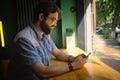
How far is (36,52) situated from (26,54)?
0.28ft

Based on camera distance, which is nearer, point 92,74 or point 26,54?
point 26,54

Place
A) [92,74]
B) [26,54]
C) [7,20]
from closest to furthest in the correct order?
[26,54] → [92,74] → [7,20]

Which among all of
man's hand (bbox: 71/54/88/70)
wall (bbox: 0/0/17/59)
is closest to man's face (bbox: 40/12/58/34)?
man's hand (bbox: 71/54/88/70)

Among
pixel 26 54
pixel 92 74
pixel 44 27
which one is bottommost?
pixel 92 74

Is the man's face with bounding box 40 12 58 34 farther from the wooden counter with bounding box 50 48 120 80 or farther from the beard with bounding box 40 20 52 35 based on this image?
the wooden counter with bounding box 50 48 120 80

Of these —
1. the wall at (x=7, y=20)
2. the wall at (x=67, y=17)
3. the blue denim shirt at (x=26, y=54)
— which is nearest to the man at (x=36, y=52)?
the blue denim shirt at (x=26, y=54)

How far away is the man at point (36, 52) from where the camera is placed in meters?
1.16

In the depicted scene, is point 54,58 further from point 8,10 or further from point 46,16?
point 8,10

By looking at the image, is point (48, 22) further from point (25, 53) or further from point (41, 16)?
point (25, 53)

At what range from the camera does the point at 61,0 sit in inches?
92.5

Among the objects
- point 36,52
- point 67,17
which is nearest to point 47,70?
point 36,52

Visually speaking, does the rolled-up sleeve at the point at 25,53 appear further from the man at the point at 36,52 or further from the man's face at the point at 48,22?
the man's face at the point at 48,22

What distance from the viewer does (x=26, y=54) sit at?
1.15 m

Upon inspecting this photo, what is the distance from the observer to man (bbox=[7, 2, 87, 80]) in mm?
1158
